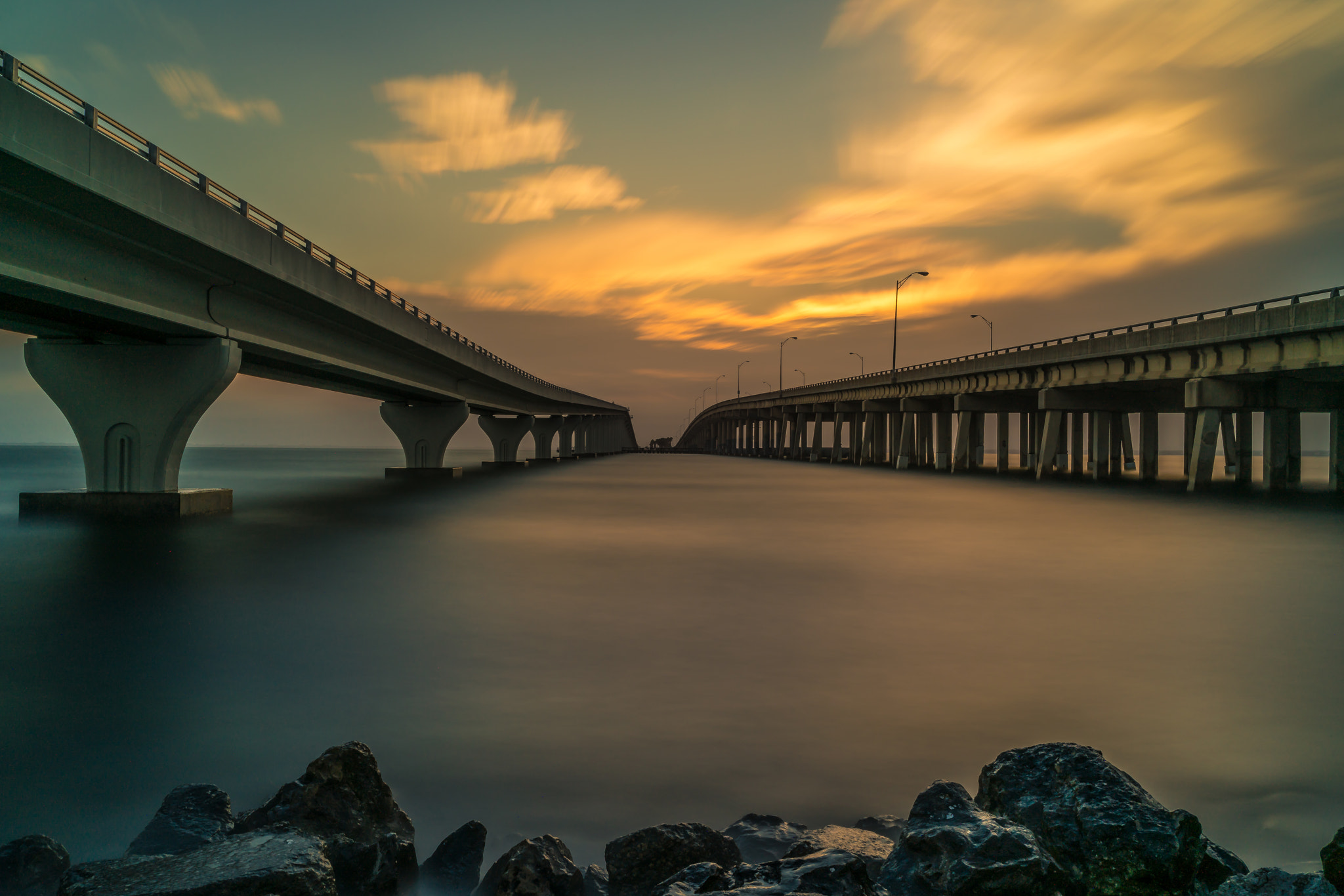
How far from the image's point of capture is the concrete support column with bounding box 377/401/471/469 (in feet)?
207

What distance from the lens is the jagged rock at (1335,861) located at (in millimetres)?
4496

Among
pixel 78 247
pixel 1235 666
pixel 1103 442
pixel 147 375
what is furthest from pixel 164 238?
pixel 1103 442

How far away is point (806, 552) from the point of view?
65.0ft

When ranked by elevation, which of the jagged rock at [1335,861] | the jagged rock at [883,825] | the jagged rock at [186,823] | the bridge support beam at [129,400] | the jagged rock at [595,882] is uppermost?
the bridge support beam at [129,400]

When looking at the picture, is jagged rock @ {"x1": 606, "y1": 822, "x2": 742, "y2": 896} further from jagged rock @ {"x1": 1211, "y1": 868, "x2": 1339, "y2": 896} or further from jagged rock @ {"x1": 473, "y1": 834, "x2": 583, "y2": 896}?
jagged rock @ {"x1": 1211, "y1": 868, "x2": 1339, "y2": 896}

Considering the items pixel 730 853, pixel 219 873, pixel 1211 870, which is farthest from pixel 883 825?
pixel 219 873

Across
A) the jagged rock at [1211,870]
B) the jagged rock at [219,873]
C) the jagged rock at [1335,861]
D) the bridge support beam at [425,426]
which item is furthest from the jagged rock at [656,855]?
the bridge support beam at [425,426]

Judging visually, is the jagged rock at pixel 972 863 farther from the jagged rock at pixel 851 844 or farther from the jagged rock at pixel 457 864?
the jagged rock at pixel 457 864

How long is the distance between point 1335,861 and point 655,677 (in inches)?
229

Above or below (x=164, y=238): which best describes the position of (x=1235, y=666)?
below

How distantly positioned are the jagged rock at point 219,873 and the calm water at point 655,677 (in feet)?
3.86

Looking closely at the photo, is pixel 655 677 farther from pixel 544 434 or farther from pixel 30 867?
pixel 544 434

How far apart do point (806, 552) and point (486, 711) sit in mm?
13295

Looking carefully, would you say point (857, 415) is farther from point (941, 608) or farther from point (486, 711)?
point (486, 711)
